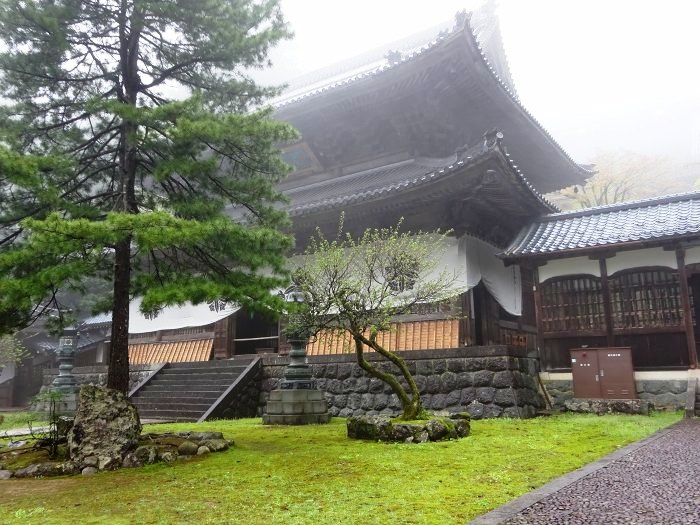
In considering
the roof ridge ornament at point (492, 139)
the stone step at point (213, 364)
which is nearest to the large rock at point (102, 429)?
the stone step at point (213, 364)

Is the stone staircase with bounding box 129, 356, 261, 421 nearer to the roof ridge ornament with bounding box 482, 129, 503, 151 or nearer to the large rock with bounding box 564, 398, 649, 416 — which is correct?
the large rock with bounding box 564, 398, 649, 416

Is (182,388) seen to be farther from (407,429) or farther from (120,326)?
(407,429)

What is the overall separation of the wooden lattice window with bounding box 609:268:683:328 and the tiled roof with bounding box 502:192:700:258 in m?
0.99

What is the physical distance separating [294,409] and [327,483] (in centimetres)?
544

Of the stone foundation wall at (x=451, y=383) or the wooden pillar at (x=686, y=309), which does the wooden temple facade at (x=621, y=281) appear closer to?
the wooden pillar at (x=686, y=309)

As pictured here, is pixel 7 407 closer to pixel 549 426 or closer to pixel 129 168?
pixel 129 168

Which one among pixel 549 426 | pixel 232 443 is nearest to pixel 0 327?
pixel 232 443

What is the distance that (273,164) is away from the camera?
780 centimetres

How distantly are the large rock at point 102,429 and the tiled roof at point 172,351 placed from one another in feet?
30.2

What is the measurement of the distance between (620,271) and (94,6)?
36.8ft

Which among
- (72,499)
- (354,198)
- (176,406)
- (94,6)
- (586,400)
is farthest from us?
(176,406)

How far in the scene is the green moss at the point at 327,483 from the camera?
4.08 m

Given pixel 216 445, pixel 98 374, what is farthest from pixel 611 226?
pixel 98 374

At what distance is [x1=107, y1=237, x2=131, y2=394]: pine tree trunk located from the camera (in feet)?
22.5
